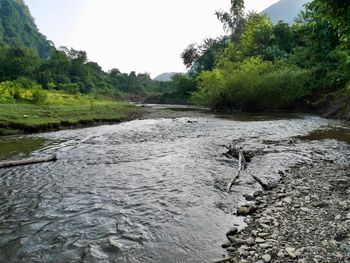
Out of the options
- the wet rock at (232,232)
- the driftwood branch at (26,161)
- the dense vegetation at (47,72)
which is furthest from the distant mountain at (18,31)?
the wet rock at (232,232)

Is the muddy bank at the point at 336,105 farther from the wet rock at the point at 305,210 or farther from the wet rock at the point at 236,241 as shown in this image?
the wet rock at the point at 236,241

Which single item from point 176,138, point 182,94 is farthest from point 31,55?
point 176,138

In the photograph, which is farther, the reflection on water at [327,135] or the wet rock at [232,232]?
the reflection on water at [327,135]

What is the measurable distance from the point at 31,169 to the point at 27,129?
11.9 meters

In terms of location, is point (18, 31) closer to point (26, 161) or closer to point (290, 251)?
point (26, 161)

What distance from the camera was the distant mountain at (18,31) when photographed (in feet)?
522

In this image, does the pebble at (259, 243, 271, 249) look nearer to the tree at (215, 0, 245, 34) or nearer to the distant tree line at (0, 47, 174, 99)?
the distant tree line at (0, 47, 174, 99)

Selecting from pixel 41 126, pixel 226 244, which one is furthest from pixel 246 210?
pixel 41 126

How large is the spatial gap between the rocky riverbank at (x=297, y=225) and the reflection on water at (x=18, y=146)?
37.0 feet

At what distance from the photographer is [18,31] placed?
173750 mm

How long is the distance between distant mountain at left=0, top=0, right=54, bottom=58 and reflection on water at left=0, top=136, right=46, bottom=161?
154162mm

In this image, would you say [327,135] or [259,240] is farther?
[327,135]

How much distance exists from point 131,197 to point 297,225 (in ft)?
14.2

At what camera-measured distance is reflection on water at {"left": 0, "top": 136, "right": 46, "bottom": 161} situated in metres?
13.7
